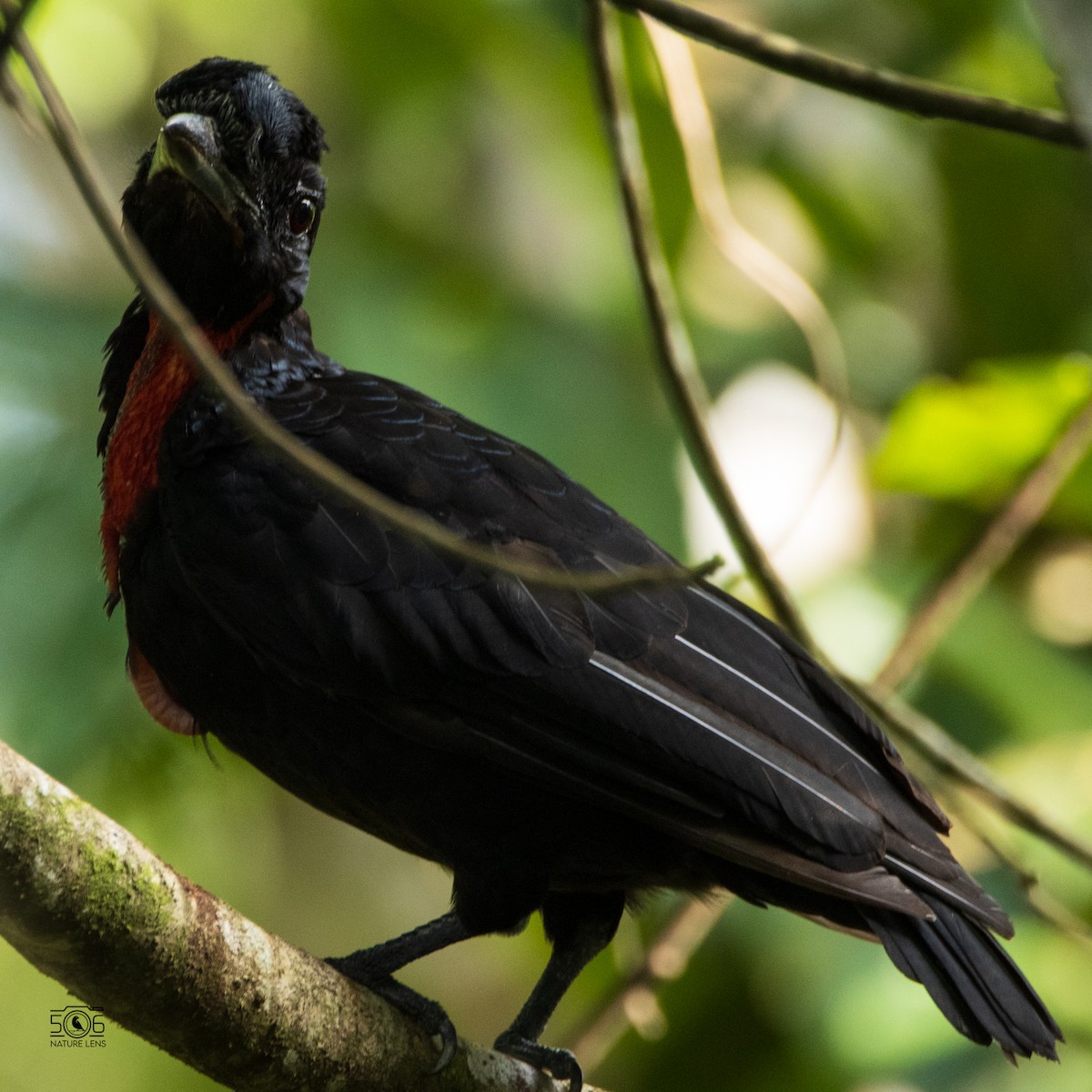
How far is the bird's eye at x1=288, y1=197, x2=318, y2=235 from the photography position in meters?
3.13

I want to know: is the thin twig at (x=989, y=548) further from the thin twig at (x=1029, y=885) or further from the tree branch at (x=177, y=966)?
the tree branch at (x=177, y=966)

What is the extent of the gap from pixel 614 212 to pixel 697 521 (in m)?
1.65

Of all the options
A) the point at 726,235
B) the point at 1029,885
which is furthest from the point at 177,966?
the point at 726,235

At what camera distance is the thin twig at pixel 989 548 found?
388 centimetres

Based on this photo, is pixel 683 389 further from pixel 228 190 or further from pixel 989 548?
pixel 989 548

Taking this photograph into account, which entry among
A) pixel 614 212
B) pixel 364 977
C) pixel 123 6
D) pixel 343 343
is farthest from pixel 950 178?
pixel 364 977

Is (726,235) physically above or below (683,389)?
above

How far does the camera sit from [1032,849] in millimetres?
4234

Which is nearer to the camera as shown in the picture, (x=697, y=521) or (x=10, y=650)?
(x=10, y=650)

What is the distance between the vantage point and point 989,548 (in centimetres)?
405

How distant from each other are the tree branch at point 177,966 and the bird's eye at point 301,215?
1616mm

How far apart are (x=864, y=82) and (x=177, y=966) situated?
160cm

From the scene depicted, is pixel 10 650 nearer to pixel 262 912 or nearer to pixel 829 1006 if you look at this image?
pixel 262 912

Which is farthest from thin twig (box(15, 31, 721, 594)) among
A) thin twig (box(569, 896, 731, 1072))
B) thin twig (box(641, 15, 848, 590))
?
thin twig (box(569, 896, 731, 1072))
